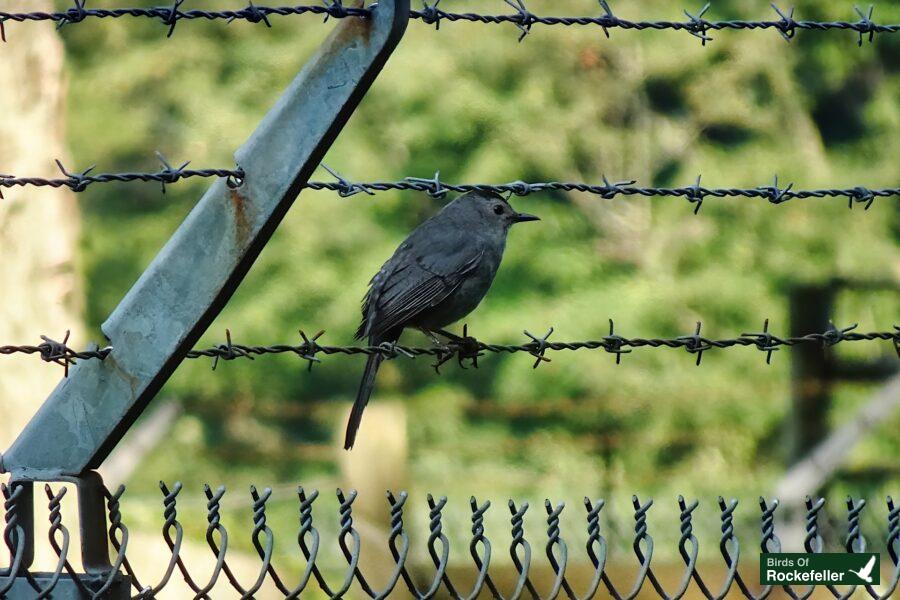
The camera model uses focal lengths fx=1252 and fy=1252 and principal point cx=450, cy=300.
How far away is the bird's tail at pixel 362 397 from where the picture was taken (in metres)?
4.42

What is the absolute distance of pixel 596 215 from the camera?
1507 centimetres

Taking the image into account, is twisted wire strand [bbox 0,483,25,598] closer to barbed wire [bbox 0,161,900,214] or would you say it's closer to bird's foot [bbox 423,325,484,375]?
barbed wire [bbox 0,161,900,214]

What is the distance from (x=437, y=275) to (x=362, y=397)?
0.96m

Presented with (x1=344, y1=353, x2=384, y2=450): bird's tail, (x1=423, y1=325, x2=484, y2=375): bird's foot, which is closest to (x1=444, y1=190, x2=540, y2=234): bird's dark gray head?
(x1=423, y1=325, x2=484, y2=375): bird's foot

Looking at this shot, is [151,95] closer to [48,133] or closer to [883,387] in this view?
[48,133]

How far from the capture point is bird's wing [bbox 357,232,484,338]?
530 centimetres

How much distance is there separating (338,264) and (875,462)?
642 centimetres

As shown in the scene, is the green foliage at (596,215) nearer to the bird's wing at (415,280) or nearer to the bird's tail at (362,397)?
the bird's wing at (415,280)

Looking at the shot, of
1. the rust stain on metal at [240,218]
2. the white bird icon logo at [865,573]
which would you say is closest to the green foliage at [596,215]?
the white bird icon logo at [865,573]

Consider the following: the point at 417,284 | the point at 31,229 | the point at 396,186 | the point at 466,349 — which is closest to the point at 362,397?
the point at 466,349

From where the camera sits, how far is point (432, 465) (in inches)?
594

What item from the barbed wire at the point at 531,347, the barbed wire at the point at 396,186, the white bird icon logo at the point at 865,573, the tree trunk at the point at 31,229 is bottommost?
the white bird icon logo at the point at 865,573
